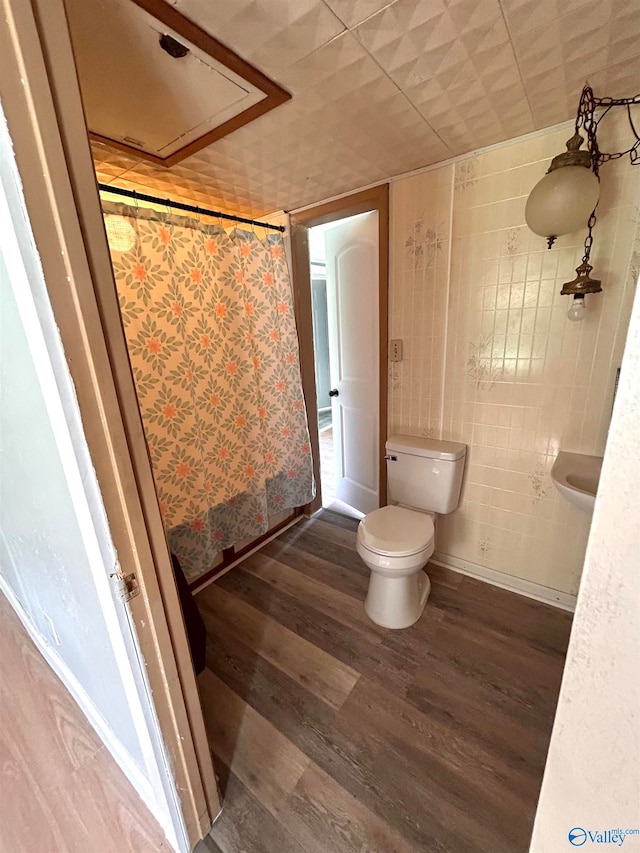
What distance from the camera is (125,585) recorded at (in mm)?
696

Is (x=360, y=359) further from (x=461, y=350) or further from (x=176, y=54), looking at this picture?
(x=176, y=54)

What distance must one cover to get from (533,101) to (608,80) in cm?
20

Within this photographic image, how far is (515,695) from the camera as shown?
128 centimetres

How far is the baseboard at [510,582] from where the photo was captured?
65.1 inches

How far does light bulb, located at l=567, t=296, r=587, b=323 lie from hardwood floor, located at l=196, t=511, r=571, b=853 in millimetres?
1369

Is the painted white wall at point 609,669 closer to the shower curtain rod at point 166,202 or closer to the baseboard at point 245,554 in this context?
the shower curtain rod at point 166,202

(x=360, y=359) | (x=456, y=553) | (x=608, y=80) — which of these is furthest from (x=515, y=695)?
(x=608, y=80)

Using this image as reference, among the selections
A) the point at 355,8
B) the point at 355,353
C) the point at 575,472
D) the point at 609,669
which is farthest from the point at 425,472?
the point at 355,8

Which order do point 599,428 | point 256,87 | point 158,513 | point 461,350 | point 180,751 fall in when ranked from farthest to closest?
1. point 461,350
2. point 599,428
3. point 256,87
4. point 180,751
5. point 158,513

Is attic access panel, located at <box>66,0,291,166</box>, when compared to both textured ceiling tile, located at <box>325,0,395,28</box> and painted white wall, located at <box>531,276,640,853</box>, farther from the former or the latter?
painted white wall, located at <box>531,276,640,853</box>

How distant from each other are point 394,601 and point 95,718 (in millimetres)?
1235

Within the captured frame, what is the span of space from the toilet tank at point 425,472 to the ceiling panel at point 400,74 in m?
1.32

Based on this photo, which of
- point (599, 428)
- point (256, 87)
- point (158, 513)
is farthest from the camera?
point (599, 428)

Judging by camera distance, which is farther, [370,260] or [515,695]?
[370,260]
